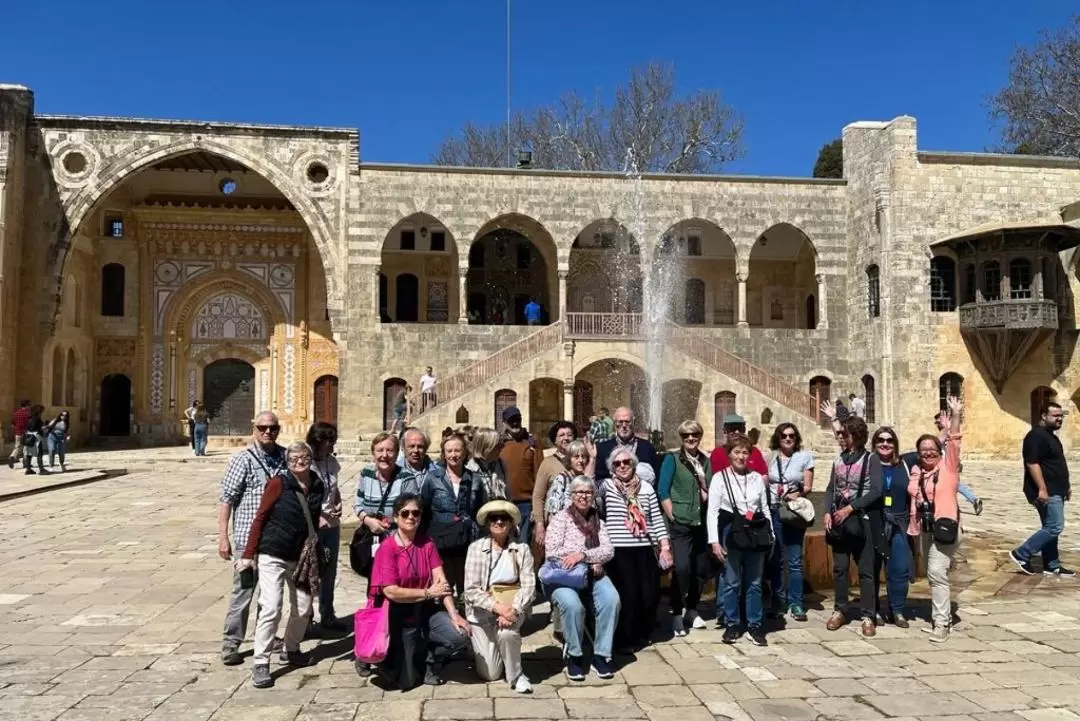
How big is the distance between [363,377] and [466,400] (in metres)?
3.32

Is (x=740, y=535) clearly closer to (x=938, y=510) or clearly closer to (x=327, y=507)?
(x=938, y=510)

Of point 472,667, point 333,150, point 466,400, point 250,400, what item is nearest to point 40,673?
point 472,667

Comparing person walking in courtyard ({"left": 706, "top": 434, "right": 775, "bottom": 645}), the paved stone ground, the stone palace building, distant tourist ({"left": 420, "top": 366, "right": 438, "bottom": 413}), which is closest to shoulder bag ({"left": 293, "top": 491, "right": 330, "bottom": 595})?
the paved stone ground

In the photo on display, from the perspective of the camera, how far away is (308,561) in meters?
4.95

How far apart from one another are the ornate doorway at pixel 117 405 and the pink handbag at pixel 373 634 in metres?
23.6

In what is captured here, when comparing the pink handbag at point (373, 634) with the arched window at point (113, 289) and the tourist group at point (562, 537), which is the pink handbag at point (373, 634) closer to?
the tourist group at point (562, 537)

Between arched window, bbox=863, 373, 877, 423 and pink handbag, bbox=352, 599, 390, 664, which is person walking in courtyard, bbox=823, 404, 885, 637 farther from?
arched window, bbox=863, 373, 877, 423

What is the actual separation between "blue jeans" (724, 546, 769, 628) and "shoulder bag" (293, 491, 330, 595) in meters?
2.68

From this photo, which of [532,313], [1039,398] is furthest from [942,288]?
[532,313]

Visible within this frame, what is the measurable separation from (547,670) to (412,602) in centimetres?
97

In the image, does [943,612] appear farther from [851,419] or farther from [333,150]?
[333,150]

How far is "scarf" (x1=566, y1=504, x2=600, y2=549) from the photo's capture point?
5078 millimetres

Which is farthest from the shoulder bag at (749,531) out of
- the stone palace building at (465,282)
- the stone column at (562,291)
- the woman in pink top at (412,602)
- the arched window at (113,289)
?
the arched window at (113,289)

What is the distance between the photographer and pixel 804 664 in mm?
5090
